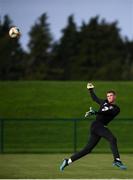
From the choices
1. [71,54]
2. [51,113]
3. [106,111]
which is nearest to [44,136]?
[51,113]

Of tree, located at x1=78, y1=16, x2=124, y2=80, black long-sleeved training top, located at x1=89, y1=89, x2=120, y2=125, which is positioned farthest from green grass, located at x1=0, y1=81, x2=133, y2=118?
tree, located at x1=78, y1=16, x2=124, y2=80

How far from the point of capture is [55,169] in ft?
61.7

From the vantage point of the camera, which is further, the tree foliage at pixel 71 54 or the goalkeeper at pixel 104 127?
the tree foliage at pixel 71 54

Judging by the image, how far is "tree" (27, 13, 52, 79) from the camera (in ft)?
254

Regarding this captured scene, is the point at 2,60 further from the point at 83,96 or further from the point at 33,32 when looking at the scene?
the point at 83,96

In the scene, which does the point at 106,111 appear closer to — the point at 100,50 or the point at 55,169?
the point at 55,169

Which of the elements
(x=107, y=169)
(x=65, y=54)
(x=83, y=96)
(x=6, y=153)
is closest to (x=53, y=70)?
(x=65, y=54)

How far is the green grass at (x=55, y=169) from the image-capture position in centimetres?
1712

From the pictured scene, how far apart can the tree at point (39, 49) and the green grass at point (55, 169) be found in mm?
52012

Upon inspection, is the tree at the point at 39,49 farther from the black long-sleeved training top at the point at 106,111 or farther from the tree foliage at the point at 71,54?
the black long-sleeved training top at the point at 106,111

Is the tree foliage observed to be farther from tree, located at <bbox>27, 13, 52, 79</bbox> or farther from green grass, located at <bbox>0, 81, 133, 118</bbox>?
green grass, located at <bbox>0, 81, 133, 118</bbox>

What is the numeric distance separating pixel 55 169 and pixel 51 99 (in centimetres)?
2468

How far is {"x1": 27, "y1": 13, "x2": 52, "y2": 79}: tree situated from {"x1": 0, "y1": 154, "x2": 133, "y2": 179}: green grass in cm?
5201

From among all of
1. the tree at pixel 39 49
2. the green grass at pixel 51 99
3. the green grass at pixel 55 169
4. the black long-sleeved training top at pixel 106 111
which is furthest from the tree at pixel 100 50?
the black long-sleeved training top at pixel 106 111
